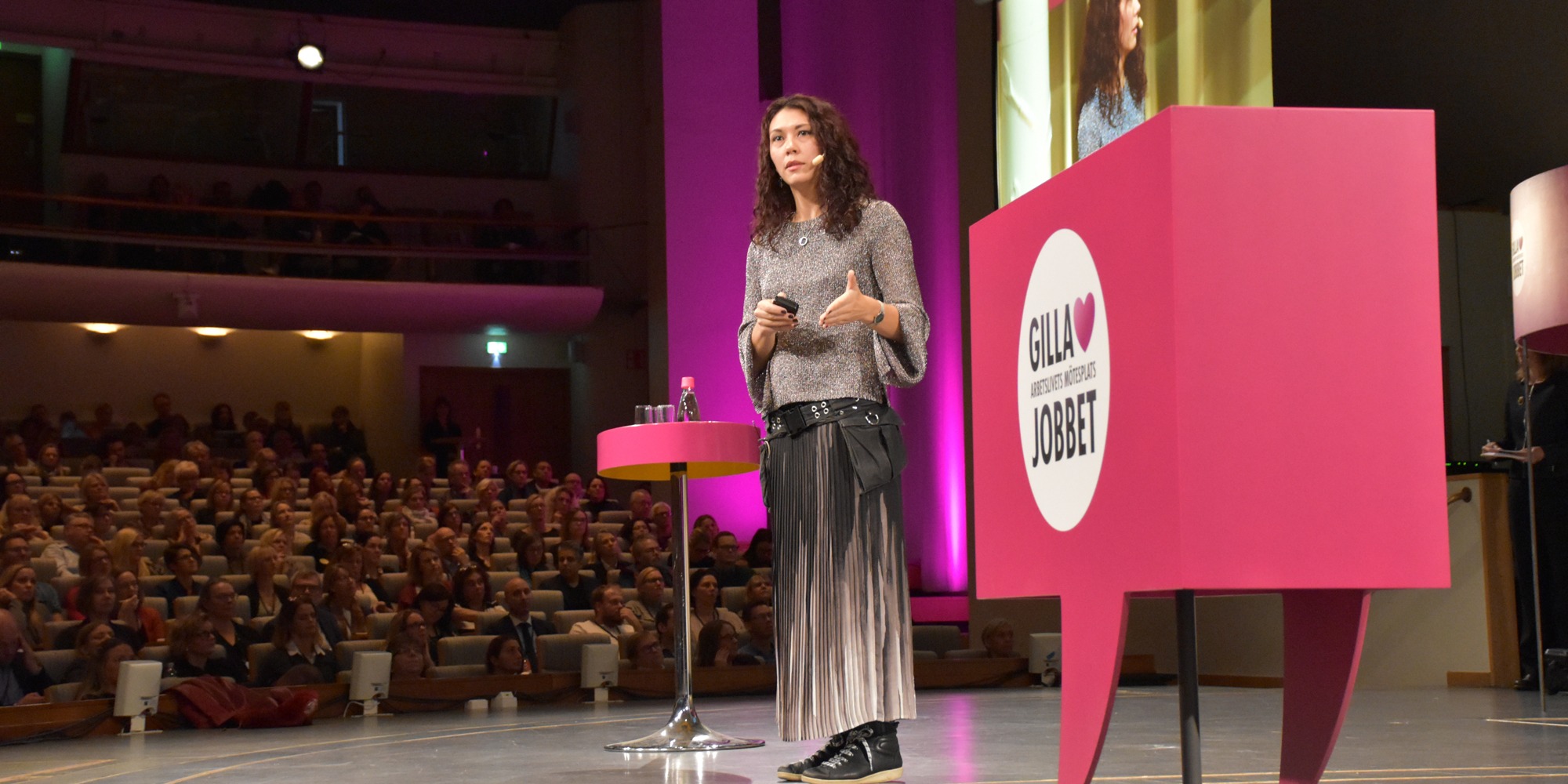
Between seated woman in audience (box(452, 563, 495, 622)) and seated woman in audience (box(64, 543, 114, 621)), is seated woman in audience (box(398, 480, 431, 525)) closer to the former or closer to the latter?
seated woman in audience (box(452, 563, 495, 622))

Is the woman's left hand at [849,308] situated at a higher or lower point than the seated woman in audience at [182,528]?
higher

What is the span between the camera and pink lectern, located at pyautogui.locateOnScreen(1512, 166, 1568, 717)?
11.1 feet

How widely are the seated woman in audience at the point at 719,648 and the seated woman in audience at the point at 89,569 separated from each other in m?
2.38

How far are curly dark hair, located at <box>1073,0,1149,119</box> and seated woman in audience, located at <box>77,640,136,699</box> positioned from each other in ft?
13.4

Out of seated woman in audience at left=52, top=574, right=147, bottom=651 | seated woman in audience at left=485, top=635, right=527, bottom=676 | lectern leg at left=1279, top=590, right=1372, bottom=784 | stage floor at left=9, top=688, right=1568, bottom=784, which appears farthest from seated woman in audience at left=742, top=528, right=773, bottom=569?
lectern leg at left=1279, top=590, right=1372, bottom=784

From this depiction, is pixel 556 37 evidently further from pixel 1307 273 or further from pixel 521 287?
pixel 1307 273

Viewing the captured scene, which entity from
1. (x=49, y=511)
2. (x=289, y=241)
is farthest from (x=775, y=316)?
(x=289, y=241)

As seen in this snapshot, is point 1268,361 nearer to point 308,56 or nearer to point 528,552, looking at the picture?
point 528,552

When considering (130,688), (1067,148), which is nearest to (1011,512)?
(130,688)

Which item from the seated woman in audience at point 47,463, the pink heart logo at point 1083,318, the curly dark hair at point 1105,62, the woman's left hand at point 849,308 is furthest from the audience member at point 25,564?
the pink heart logo at point 1083,318

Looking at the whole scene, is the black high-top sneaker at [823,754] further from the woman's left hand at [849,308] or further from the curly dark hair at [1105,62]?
the curly dark hair at [1105,62]

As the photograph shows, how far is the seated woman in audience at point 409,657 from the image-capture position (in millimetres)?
5535

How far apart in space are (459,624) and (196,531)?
5.87ft

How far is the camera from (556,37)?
16.0 m
